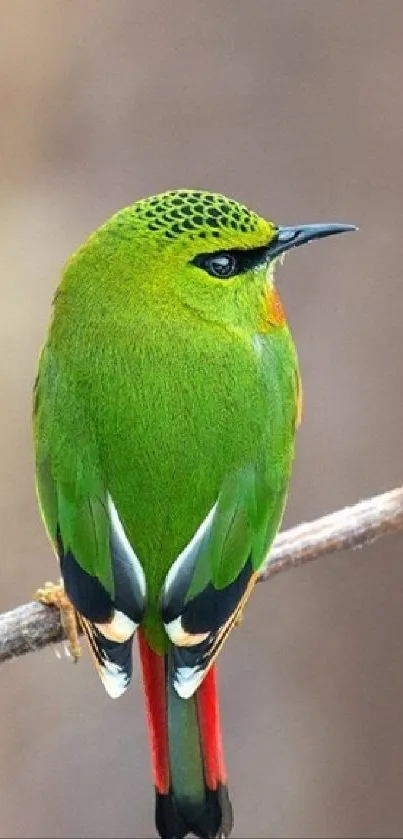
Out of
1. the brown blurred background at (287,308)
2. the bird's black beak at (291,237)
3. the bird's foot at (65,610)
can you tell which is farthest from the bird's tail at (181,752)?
the brown blurred background at (287,308)

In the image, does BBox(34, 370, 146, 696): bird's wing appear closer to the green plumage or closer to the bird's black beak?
the green plumage

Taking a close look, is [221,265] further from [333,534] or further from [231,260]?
[333,534]

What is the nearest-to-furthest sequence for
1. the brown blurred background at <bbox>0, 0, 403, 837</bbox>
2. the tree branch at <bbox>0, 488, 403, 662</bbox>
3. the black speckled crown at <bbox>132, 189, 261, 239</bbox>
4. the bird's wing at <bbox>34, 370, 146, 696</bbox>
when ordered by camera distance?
the bird's wing at <bbox>34, 370, 146, 696</bbox> < the black speckled crown at <bbox>132, 189, 261, 239</bbox> < the tree branch at <bbox>0, 488, 403, 662</bbox> < the brown blurred background at <bbox>0, 0, 403, 837</bbox>

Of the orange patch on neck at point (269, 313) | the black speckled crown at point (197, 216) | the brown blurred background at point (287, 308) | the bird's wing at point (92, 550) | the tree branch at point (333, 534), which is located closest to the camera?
the bird's wing at point (92, 550)

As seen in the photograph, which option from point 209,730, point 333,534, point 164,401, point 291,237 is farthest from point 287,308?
point 209,730

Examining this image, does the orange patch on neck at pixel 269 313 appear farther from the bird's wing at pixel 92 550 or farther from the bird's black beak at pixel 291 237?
the bird's wing at pixel 92 550

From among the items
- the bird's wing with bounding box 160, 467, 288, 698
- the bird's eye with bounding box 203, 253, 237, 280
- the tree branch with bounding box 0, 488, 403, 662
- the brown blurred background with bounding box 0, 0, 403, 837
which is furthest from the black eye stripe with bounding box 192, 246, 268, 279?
the brown blurred background with bounding box 0, 0, 403, 837
